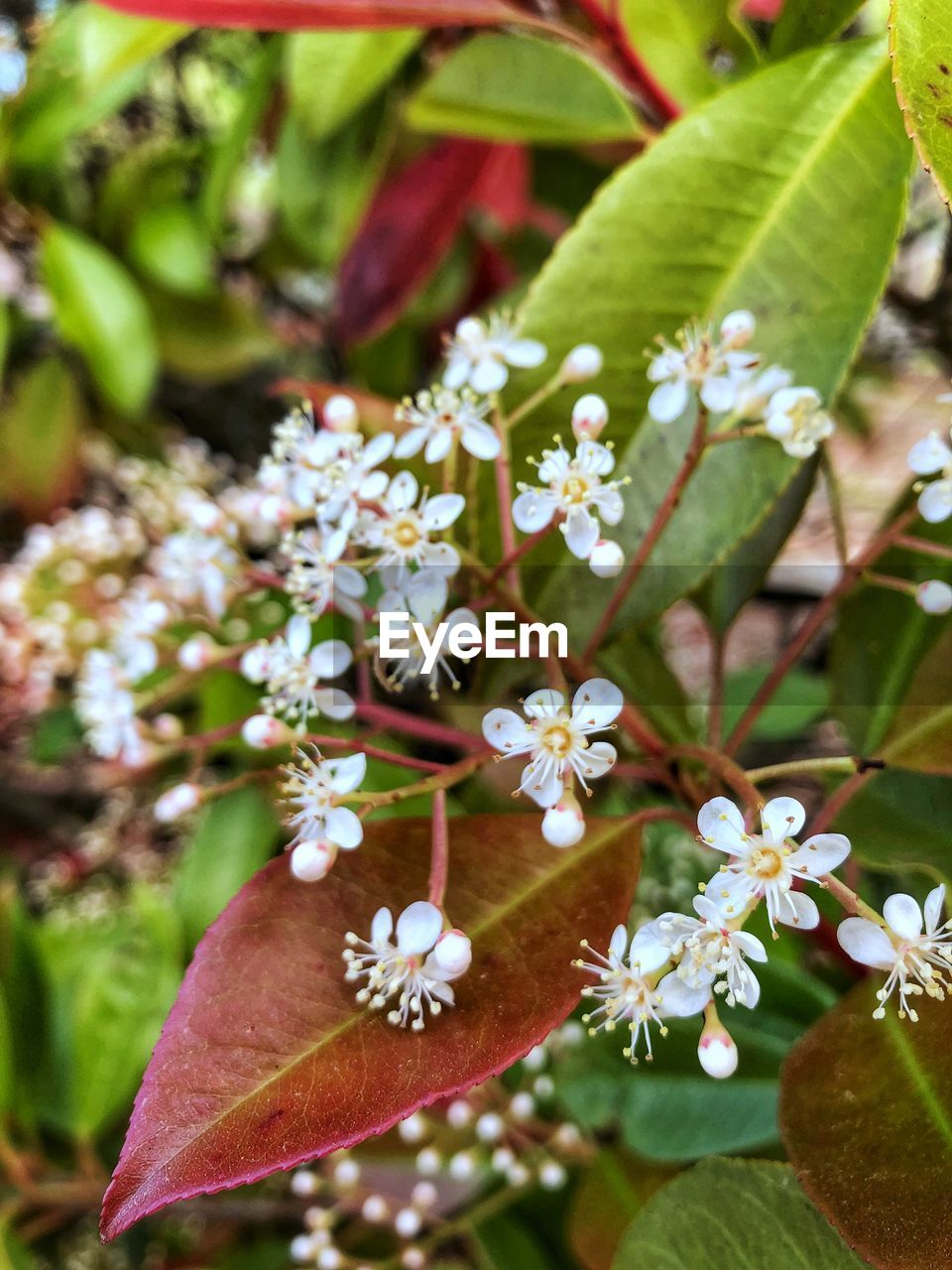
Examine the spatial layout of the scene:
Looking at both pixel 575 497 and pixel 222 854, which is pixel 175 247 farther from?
pixel 575 497

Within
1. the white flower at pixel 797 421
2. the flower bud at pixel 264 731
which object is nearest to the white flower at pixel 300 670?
the flower bud at pixel 264 731

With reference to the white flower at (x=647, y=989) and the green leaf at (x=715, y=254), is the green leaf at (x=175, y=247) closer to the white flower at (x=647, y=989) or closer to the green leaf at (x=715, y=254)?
the green leaf at (x=715, y=254)

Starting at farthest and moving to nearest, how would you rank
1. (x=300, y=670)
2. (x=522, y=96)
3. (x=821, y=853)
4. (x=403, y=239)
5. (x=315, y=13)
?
(x=403, y=239)
(x=522, y=96)
(x=315, y=13)
(x=300, y=670)
(x=821, y=853)

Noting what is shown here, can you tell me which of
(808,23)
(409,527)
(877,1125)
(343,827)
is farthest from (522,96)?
(877,1125)

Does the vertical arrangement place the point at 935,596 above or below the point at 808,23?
below

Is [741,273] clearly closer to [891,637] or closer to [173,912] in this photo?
[891,637]

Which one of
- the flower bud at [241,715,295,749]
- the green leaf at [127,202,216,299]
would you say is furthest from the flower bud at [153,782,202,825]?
the green leaf at [127,202,216,299]
